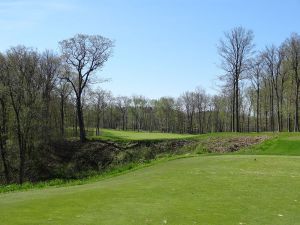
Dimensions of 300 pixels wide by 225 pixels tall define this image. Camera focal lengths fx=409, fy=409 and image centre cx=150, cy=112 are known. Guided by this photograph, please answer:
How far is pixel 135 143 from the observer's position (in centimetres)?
5112

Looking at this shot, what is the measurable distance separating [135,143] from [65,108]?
2606 cm

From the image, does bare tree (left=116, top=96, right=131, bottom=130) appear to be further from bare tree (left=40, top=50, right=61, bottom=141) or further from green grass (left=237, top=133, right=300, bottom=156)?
green grass (left=237, top=133, right=300, bottom=156)

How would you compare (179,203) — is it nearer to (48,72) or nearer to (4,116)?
(4,116)

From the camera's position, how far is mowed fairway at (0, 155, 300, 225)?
9594mm

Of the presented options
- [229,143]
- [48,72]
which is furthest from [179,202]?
[48,72]

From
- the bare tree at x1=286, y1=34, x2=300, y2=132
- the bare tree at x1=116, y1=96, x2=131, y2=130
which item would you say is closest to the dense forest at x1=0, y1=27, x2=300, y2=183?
the bare tree at x1=286, y1=34, x2=300, y2=132

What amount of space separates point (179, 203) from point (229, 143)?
31444 millimetres

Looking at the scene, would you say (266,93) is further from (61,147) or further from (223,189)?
(223,189)

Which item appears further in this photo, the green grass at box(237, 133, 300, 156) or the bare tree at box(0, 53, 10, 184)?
the bare tree at box(0, 53, 10, 184)

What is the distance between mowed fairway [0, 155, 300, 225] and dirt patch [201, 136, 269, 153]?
2206 centimetres

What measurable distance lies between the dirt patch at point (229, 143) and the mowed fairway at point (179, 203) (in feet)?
72.4

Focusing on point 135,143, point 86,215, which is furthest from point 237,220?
point 135,143

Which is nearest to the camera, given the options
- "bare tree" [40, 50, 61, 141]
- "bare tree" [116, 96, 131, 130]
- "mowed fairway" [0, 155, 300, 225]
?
"mowed fairway" [0, 155, 300, 225]

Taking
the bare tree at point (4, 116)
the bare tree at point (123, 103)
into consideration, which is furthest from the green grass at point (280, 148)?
the bare tree at point (123, 103)
